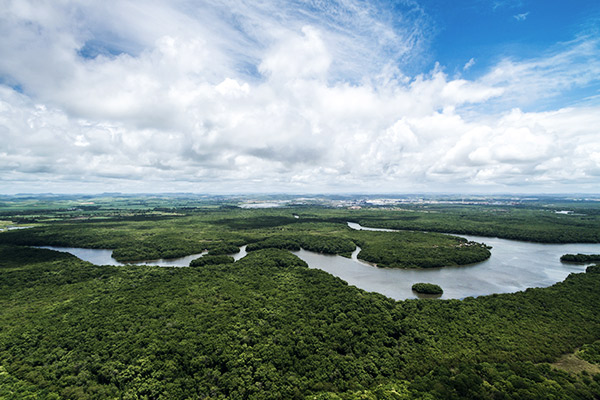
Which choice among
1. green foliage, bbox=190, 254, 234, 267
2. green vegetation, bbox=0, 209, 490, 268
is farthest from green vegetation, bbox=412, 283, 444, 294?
green foliage, bbox=190, 254, 234, 267

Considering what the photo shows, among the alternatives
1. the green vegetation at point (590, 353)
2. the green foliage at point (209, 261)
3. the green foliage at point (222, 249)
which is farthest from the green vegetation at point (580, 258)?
the green foliage at point (222, 249)

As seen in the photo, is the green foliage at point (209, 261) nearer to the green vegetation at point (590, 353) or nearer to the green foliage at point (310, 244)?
the green foliage at point (310, 244)

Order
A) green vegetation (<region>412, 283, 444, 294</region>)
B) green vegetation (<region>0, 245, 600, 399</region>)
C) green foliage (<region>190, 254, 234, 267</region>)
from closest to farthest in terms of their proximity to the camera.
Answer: green vegetation (<region>0, 245, 600, 399</region>) → green vegetation (<region>412, 283, 444, 294</region>) → green foliage (<region>190, 254, 234, 267</region>)

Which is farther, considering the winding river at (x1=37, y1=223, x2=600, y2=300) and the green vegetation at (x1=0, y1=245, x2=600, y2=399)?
the winding river at (x1=37, y1=223, x2=600, y2=300)

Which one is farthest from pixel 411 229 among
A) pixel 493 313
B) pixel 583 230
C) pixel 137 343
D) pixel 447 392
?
pixel 137 343

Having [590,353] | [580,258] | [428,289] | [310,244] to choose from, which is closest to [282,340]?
[428,289]

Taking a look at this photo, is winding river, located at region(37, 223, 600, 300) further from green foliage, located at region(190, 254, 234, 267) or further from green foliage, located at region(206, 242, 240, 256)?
green foliage, located at region(190, 254, 234, 267)
